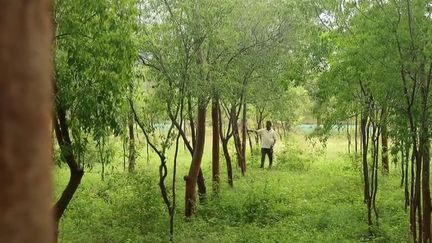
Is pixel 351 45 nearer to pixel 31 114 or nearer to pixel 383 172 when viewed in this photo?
pixel 31 114

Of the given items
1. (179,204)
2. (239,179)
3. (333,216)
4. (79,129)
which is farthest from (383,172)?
(79,129)

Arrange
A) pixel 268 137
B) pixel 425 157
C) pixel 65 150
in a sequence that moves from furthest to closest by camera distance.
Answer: pixel 268 137 < pixel 425 157 < pixel 65 150

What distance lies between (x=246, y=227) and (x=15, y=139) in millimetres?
10619

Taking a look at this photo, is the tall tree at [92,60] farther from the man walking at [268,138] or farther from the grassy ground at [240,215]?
the man walking at [268,138]

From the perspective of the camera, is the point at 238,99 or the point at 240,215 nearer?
the point at 240,215

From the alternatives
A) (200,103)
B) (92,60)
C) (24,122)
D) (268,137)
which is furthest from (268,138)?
(24,122)

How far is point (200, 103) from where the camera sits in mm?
11633

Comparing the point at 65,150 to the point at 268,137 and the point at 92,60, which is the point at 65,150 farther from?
the point at 268,137

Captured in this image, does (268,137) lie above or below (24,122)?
below

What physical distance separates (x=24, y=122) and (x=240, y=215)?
11.4 metres

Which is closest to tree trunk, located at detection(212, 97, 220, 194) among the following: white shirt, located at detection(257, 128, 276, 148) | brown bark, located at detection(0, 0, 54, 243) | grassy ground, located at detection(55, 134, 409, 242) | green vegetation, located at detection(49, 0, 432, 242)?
green vegetation, located at detection(49, 0, 432, 242)

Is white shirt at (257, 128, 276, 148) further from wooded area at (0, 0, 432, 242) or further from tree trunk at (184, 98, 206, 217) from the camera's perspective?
tree trunk at (184, 98, 206, 217)

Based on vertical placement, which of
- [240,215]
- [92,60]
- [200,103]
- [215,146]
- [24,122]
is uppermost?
[92,60]

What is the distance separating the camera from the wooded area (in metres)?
0.77
